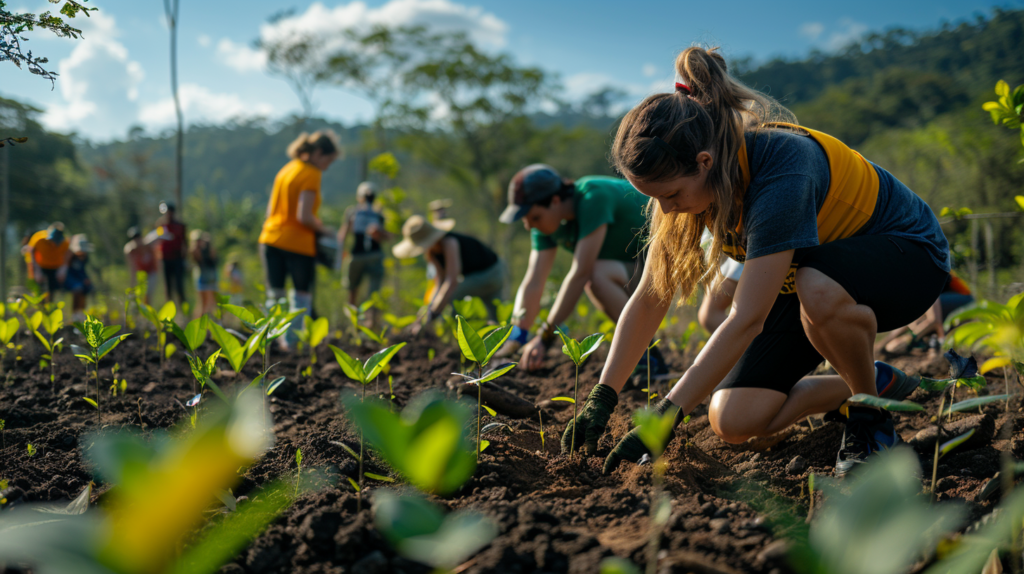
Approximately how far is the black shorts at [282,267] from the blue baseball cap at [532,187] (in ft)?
5.70

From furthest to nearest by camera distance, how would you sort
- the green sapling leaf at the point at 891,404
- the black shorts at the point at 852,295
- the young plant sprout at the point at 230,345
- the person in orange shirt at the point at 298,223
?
the person in orange shirt at the point at 298,223, the black shorts at the point at 852,295, the young plant sprout at the point at 230,345, the green sapling leaf at the point at 891,404

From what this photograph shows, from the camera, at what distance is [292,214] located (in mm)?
4000

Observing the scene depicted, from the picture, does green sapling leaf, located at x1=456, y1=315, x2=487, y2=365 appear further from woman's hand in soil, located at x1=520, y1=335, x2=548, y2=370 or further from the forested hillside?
the forested hillside

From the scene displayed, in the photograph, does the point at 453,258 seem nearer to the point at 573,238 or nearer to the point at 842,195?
the point at 573,238

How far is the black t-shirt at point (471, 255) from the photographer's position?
481 centimetres

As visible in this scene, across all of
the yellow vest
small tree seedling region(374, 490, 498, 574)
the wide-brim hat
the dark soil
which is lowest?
the dark soil

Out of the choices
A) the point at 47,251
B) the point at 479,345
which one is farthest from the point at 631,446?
the point at 47,251

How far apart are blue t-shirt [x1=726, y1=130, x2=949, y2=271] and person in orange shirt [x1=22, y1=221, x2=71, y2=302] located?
24.5 ft

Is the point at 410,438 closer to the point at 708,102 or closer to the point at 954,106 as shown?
the point at 708,102

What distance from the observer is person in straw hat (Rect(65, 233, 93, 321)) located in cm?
693

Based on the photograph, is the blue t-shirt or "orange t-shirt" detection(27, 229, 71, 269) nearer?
the blue t-shirt

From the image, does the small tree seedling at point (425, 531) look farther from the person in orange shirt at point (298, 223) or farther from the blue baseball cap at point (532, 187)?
the person in orange shirt at point (298, 223)

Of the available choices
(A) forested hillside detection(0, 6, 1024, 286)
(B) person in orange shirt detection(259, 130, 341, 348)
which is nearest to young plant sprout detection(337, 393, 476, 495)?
(B) person in orange shirt detection(259, 130, 341, 348)

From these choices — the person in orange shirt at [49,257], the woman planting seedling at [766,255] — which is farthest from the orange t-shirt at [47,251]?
the woman planting seedling at [766,255]
